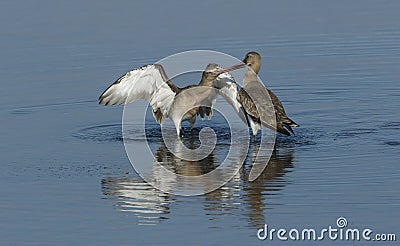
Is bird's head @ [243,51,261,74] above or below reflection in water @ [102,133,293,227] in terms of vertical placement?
above

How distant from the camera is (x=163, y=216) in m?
10.9

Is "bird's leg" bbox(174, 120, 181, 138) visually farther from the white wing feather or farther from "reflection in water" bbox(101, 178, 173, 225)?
"reflection in water" bbox(101, 178, 173, 225)

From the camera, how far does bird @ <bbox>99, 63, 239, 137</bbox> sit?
14.8 meters

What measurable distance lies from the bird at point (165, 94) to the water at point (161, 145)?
0.53m

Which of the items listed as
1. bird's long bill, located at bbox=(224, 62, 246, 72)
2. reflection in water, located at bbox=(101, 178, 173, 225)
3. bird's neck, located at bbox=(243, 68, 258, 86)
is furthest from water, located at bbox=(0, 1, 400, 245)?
bird's long bill, located at bbox=(224, 62, 246, 72)

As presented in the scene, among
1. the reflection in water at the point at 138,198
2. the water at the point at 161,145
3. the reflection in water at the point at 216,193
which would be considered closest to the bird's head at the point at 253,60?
the water at the point at 161,145

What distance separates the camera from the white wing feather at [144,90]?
577 inches

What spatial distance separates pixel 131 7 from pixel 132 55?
348cm

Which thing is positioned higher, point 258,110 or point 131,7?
point 131,7

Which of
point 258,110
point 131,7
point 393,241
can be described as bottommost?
point 393,241

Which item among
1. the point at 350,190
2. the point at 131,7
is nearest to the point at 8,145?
the point at 350,190

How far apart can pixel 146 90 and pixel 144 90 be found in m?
0.03

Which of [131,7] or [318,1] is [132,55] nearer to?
[131,7]

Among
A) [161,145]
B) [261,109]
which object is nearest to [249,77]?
[261,109]
